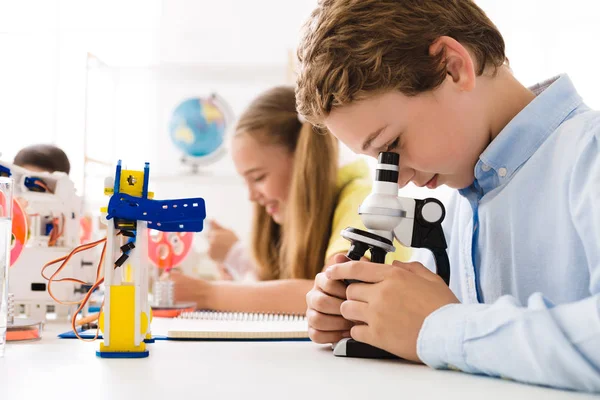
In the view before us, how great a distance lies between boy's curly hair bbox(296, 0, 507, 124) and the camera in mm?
830

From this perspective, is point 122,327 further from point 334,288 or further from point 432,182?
point 432,182

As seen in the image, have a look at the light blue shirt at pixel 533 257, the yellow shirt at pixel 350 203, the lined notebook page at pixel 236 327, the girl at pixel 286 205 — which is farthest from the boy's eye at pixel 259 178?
the light blue shirt at pixel 533 257

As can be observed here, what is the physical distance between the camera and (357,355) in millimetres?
802

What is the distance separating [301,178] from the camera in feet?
5.97

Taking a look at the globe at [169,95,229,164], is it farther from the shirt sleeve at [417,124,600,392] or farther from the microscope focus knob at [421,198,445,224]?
the shirt sleeve at [417,124,600,392]

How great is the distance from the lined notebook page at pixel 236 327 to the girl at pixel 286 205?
0.30m

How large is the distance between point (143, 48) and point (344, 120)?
2.87 meters

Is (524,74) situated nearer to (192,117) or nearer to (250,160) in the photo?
(250,160)

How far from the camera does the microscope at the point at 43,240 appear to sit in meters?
1.20

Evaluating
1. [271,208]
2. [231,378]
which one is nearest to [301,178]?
[271,208]

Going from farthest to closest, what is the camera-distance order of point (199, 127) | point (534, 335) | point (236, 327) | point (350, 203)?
1. point (199, 127)
2. point (350, 203)
3. point (236, 327)
4. point (534, 335)

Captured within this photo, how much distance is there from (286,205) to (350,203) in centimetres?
29

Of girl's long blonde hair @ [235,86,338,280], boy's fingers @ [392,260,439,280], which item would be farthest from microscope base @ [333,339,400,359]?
girl's long blonde hair @ [235,86,338,280]

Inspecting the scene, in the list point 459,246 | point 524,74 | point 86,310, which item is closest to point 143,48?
point 524,74
